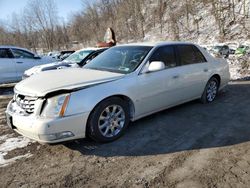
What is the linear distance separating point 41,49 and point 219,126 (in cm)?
5577

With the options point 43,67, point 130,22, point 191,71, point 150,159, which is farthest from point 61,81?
point 130,22

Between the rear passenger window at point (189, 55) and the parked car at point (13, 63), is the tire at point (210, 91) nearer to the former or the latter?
the rear passenger window at point (189, 55)

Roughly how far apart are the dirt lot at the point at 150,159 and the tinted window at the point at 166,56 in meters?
1.12

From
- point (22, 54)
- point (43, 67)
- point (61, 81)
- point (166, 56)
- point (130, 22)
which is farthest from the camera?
point (130, 22)

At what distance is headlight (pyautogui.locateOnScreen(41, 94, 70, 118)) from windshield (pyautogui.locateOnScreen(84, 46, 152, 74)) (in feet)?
4.14

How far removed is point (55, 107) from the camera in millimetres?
3484

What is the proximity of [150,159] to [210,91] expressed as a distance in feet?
10.8

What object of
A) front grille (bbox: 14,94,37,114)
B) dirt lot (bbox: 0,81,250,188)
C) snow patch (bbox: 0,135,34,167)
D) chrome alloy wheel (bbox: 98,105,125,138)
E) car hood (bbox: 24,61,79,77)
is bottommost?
dirt lot (bbox: 0,81,250,188)

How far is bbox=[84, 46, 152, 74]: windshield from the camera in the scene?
14.8ft

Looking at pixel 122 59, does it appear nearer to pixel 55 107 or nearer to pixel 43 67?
pixel 55 107

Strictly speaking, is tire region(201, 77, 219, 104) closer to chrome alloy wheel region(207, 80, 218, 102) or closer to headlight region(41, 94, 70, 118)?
chrome alloy wheel region(207, 80, 218, 102)

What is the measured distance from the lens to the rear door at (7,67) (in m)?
9.04

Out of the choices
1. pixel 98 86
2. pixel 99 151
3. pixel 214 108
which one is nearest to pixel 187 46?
pixel 214 108

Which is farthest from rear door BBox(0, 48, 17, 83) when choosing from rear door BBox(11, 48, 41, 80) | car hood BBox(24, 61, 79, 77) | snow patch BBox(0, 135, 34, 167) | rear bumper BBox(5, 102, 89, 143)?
rear bumper BBox(5, 102, 89, 143)
